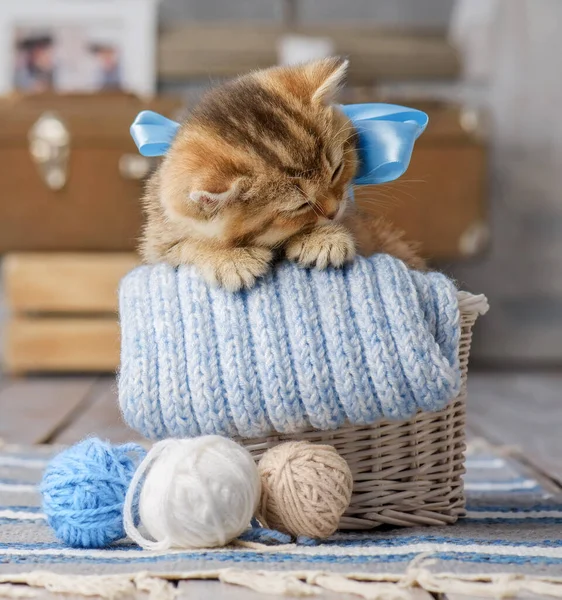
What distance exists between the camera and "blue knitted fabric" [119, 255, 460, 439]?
3.08 feet

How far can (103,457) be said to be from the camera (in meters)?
0.97

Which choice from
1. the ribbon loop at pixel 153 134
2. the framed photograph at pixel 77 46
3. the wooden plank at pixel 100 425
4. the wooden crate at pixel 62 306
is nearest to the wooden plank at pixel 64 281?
the wooden crate at pixel 62 306

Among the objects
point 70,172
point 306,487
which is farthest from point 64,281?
point 306,487

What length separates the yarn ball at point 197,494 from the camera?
2.85ft

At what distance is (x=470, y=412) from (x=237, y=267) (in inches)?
48.2

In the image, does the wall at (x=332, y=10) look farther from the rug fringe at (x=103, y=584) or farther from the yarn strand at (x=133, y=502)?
the rug fringe at (x=103, y=584)

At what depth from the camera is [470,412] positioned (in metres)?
2.05

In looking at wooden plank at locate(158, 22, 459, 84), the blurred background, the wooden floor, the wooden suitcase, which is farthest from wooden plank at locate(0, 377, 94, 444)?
wooden plank at locate(158, 22, 459, 84)

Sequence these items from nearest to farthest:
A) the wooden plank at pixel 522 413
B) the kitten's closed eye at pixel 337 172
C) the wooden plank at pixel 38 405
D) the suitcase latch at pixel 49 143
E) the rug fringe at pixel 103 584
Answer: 1. the rug fringe at pixel 103 584
2. the kitten's closed eye at pixel 337 172
3. the wooden plank at pixel 522 413
4. the wooden plank at pixel 38 405
5. the suitcase latch at pixel 49 143

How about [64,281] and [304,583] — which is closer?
[304,583]

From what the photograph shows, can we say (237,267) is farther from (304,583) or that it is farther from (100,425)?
(100,425)

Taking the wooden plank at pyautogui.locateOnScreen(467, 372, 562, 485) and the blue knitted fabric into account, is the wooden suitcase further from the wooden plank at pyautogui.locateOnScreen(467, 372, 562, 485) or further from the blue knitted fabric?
the blue knitted fabric

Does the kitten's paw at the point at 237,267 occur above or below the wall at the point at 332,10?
below

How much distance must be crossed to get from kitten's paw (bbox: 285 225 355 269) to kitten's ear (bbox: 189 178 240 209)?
0.31ft
